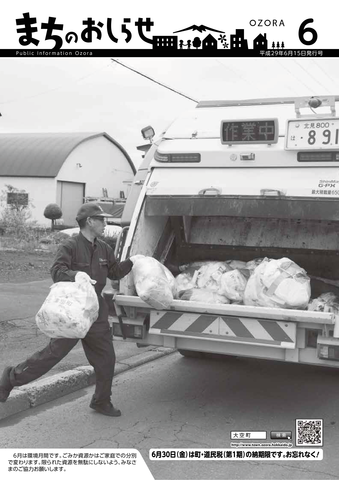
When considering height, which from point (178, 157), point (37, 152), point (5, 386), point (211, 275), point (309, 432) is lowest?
point (309, 432)

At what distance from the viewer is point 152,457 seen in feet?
13.5

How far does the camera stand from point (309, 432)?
4.59 m

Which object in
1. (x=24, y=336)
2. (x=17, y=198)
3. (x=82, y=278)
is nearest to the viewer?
(x=82, y=278)

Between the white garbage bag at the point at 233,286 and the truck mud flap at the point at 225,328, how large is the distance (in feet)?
1.03

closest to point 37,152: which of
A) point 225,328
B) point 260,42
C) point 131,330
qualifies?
point 260,42

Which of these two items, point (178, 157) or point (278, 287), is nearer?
point (278, 287)

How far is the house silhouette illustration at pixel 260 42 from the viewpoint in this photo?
5.55 meters

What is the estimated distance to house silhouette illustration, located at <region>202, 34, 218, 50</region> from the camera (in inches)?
224

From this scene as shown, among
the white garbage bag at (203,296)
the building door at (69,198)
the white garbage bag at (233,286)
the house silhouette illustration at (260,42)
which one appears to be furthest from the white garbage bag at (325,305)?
the building door at (69,198)

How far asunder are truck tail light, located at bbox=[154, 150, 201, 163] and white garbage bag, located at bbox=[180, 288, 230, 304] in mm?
1142

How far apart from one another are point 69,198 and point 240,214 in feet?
88.7

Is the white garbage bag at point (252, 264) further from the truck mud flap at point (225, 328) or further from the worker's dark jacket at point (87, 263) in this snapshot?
the worker's dark jacket at point (87, 263)

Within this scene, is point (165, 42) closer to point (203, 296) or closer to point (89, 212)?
point (89, 212)

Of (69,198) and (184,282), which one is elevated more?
(184,282)
